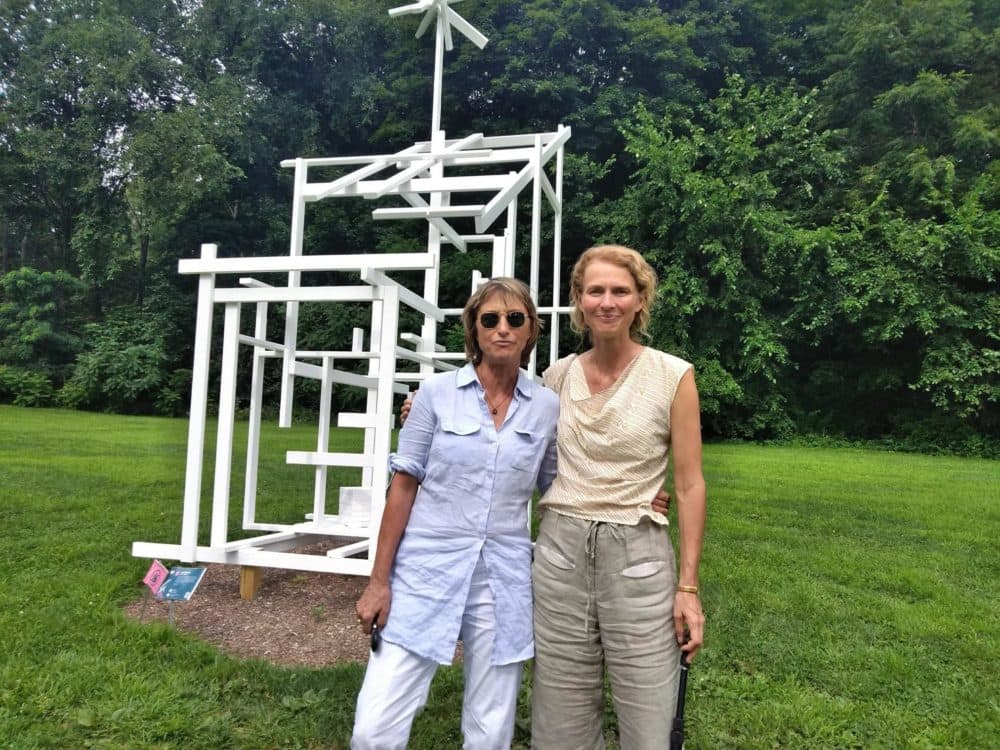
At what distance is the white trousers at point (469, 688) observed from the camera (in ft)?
5.42

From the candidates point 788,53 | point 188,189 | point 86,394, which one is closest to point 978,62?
point 788,53

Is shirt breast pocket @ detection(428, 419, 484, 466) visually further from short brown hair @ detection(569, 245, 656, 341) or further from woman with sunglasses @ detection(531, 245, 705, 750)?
short brown hair @ detection(569, 245, 656, 341)

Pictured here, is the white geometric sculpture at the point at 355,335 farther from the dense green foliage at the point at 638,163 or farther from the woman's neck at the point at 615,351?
the dense green foliage at the point at 638,163

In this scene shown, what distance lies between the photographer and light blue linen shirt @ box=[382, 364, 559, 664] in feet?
5.55

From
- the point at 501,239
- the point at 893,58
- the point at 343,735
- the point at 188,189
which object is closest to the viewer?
the point at 343,735

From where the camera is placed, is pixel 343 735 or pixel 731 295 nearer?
pixel 343 735

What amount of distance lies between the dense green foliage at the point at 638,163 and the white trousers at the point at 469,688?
13.6 meters

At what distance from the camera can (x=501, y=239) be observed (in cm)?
416

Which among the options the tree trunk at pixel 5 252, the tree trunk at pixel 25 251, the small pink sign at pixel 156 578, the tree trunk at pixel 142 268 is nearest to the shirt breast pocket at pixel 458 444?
the small pink sign at pixel 156 578

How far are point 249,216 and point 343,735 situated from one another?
19461 mm

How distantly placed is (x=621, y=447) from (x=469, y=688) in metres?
0.65

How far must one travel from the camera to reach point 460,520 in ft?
5.63

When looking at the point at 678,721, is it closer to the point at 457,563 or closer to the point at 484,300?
the point at 457,563

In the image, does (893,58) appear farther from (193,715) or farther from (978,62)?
(193,715)
